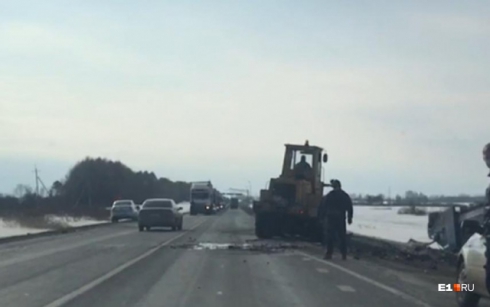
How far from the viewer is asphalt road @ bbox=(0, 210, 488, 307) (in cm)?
1488

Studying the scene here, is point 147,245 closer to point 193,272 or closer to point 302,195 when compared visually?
point 302,195

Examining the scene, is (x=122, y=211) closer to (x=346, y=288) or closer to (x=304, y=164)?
(x=304, y=164)

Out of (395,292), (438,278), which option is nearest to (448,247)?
(438,278)

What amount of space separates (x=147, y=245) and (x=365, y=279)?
14490 mm

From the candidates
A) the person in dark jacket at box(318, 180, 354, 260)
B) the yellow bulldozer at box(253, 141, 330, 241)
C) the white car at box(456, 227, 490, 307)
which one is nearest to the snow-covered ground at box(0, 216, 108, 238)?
the yellow bulldozer at box(253, 141, 330, 241)

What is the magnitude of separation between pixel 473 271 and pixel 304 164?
25590mm

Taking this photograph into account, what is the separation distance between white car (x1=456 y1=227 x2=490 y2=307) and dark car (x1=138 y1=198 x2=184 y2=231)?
3323cm

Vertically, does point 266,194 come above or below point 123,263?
above

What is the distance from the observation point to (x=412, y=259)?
85.1ft

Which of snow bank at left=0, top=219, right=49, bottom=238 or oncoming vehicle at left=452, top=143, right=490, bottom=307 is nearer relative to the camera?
oncoming vehicle at left=452, top=143, right=490, bottom=307

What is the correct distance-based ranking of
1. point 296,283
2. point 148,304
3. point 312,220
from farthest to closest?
point 312,220 < point 296,283 < point 148,304

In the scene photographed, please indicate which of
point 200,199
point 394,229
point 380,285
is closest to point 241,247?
point 380,285

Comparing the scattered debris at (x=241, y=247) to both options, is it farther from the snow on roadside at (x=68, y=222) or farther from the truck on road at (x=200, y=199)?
the truck on road at (x=200, y=199)

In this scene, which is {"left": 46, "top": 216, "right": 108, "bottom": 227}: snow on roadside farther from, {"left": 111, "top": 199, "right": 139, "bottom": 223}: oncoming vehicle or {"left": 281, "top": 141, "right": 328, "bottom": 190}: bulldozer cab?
{"left": 281, "top": 141, "right": 328, "bottom": 190}: bulldozer cab
